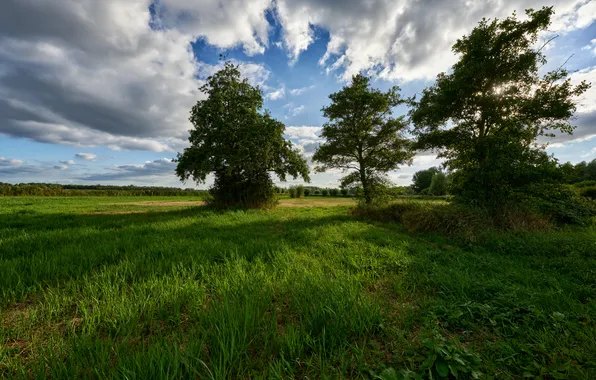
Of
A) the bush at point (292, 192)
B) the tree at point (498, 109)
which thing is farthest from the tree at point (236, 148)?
the bush at point (292, 192)

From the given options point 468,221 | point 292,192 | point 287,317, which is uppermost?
point 292,192

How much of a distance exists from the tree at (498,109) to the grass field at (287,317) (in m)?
5.97

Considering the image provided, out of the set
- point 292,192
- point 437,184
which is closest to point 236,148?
point 292,192

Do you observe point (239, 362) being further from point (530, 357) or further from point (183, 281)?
point (530, 357)

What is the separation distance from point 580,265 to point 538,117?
9973 mm

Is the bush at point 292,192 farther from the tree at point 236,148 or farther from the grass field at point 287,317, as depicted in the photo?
the grass field at point 287,317

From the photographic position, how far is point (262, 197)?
20.2 meters

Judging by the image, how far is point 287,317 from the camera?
9.61 ft

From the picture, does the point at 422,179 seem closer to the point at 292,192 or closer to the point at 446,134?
the point at 292,192

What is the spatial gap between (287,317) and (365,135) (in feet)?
51.6

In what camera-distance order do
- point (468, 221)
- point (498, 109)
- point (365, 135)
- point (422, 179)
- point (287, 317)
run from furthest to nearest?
1. point (422, 179)
2. point (365, 135)
3. point (498, 109)
4. point (468, 221)
5. point (287, 317)

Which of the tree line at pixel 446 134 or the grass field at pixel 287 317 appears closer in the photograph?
the grass field at pixel 287 317

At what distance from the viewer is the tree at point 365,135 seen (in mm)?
15883

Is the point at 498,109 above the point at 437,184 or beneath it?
above
